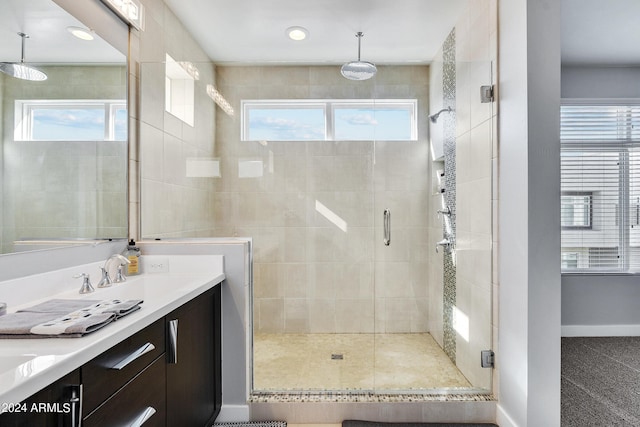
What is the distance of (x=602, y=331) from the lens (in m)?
3.28

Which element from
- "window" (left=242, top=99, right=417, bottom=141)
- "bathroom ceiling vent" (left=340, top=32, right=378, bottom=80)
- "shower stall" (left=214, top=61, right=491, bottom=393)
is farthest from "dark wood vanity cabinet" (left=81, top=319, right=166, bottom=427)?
"bathroom ceiling vent" (left=340, top=32, right=378, bottom=80)

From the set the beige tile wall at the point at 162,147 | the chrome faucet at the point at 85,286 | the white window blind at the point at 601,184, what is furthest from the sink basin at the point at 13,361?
the white window blind at the point at 601,184

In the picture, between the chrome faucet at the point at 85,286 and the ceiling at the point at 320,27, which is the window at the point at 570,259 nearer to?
the ceiling at the point at 320,27

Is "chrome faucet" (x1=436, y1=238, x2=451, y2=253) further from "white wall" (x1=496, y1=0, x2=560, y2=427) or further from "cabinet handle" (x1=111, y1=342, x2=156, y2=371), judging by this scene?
"cabinet handle" (x1=111, y1=342, x2=156, y2=371)

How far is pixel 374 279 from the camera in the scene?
241 cm

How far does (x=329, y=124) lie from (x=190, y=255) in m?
1.27

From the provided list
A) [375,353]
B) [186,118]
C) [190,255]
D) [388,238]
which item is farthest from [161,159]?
[375,353]

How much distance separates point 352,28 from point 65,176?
85.2 inches

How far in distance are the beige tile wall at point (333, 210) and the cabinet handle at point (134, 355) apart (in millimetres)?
1142

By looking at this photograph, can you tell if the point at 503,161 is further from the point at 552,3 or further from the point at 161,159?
the point at 161,159

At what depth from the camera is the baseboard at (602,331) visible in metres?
3.28

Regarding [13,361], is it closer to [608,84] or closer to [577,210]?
[577,210]

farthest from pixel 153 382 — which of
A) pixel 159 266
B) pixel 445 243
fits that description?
pixel 445 243

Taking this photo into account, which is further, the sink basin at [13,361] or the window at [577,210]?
the window at [577,210]
